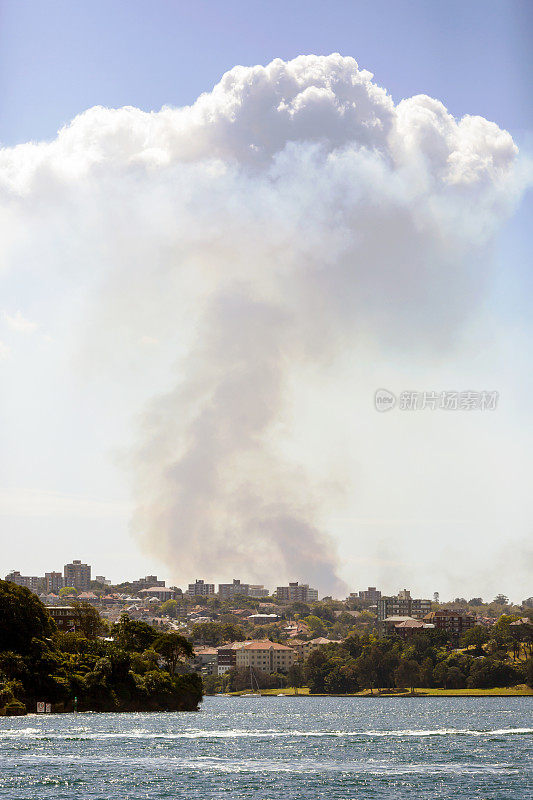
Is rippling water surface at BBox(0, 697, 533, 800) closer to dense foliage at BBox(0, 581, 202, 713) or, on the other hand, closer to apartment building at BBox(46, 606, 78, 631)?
dense foliage at BBox(0, 581, 202, 713)

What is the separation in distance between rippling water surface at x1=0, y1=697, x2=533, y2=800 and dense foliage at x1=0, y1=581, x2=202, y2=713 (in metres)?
6.87

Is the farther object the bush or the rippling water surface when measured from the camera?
the bush

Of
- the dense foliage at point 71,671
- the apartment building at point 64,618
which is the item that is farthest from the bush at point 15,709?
the apartment building at point 64,618

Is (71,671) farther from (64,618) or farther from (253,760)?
(64,618)

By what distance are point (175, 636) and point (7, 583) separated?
76.6 ft

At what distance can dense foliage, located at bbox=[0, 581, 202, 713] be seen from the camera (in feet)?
368

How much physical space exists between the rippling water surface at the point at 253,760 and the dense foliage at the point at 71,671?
6.87 m

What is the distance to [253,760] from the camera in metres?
69.4

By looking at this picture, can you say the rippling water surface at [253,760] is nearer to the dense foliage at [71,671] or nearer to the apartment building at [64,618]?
the dense foliage at [71,671]

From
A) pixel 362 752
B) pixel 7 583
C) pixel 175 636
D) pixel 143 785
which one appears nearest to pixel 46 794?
pixel 143 785

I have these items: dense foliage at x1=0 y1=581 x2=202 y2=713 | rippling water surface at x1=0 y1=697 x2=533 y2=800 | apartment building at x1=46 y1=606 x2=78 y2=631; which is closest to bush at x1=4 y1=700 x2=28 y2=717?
dense foliage at x1=0 y1=581 x2=202 y2=713

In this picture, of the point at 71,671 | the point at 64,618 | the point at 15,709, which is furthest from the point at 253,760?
the point at 64,618

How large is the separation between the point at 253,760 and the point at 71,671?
52206mm

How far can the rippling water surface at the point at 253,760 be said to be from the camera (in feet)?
182
